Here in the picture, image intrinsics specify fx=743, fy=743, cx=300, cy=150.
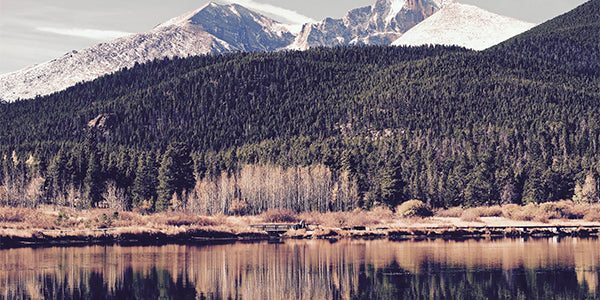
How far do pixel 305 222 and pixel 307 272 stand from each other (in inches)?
2412

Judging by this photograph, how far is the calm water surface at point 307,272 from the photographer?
61.2m

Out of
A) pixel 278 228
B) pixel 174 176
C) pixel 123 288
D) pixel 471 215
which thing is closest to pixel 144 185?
pixel 174 176

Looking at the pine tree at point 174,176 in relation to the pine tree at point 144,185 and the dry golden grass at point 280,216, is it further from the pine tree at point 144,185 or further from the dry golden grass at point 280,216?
the dry golden grass at point 280,216

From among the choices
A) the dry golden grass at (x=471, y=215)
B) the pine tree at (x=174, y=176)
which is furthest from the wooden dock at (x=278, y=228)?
the dry golden grass at (x=471, y=215)

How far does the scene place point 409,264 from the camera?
7750 centimetres

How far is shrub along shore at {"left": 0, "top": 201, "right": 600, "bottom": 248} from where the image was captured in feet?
349

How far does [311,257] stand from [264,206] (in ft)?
244

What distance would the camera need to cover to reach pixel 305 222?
134750 mm

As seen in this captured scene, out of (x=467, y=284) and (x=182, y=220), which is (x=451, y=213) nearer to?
(x=182, y=220)

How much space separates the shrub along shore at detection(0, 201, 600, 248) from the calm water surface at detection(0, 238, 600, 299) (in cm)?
1049

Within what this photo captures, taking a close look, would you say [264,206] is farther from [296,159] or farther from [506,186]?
[506,186]

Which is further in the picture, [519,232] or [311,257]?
[519,232]

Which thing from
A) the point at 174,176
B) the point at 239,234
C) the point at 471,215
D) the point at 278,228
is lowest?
the point at 239,234

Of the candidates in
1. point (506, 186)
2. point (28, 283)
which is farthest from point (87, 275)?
point (506, 186)
